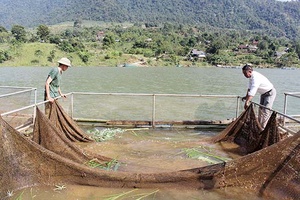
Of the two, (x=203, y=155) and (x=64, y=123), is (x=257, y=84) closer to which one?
(x=203, y=155)

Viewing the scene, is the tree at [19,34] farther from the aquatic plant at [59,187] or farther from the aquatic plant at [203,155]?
the aquatic plant at [59,187]

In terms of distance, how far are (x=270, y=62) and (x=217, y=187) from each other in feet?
326

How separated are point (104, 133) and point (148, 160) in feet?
7.73

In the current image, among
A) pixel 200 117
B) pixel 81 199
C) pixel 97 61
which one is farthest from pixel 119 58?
pixel 81 199

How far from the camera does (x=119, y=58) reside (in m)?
86.1

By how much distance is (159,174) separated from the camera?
4.30m

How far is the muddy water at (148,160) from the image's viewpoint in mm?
4391

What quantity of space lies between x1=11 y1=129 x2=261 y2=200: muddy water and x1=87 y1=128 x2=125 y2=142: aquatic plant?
0.48ft

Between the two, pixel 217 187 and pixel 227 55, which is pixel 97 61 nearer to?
pixel 227 55

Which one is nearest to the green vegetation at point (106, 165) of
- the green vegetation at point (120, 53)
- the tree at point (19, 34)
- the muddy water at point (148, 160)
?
the muddy water at point (148, 160)

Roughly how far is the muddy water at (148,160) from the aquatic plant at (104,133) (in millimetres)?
145

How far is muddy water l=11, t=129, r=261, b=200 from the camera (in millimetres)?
4391

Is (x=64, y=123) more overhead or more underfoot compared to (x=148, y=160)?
more overhead

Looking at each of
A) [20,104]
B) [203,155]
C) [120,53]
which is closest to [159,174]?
[203,155]
